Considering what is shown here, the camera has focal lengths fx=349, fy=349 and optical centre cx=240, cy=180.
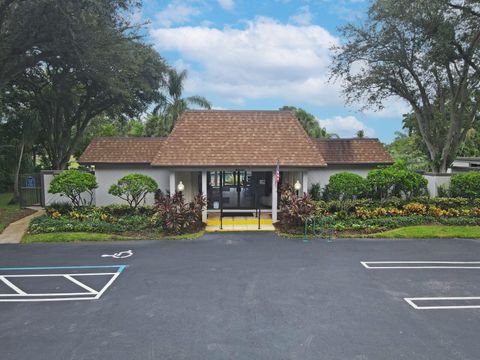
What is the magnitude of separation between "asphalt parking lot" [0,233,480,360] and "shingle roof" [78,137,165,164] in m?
6.86

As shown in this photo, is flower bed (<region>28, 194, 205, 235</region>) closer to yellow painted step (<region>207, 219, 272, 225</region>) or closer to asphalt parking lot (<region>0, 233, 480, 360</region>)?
yellow painted step (<region>207, 219, 272, 225</region>)

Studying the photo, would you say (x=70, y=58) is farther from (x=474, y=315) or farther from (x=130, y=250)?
(x=474, y=315)

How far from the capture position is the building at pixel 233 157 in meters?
17.9

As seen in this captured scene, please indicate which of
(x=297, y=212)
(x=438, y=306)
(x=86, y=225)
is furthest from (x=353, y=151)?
(x=86, y=225)

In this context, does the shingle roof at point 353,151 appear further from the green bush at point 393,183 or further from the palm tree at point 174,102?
the palm tree at point 174,102

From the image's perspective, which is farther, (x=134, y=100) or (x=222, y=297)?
(x=134, y=100)

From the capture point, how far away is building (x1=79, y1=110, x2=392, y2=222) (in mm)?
17891

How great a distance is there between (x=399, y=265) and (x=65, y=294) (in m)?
10.2

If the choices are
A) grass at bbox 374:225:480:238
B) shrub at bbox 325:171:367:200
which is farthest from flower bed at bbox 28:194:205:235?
grass at bbox 374:225:480:238

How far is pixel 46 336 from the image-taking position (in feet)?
23.3

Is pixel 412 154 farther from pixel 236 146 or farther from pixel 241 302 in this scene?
pixel 241 302

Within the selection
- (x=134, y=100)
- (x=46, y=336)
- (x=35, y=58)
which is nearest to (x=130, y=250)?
(x=46, y=336)

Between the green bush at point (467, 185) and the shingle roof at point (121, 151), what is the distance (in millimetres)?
Result: 16683

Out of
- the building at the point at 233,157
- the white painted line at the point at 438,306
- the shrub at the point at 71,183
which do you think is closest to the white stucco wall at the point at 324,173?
the building at the point at 233,157
